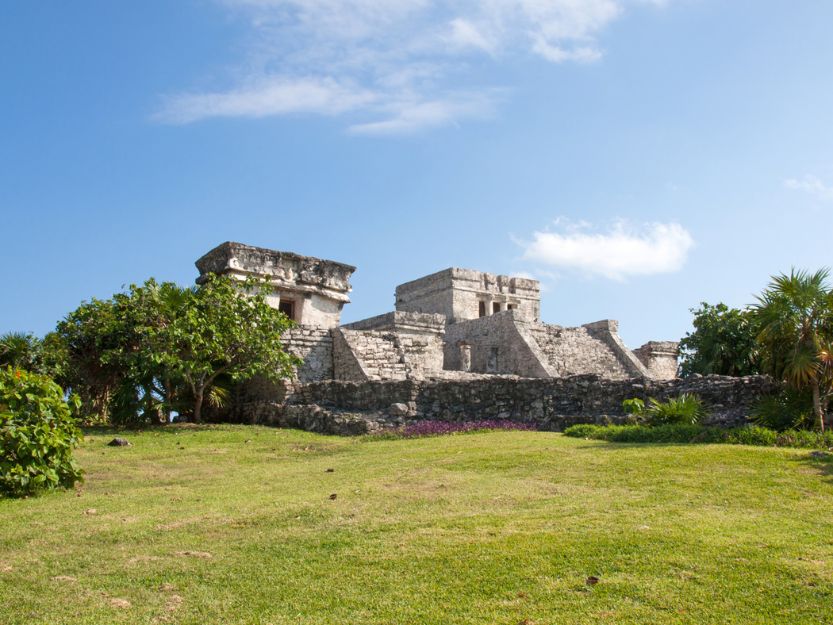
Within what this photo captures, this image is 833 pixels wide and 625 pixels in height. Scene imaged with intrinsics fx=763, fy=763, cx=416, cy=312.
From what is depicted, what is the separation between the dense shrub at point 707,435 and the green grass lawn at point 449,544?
0.70 metres

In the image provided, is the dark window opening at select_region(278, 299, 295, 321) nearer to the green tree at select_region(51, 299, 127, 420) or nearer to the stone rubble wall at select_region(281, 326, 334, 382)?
the stone rubble wall at select_region(281, 326, 334, 382)

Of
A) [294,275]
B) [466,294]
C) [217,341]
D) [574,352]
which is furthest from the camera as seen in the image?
[466,294]

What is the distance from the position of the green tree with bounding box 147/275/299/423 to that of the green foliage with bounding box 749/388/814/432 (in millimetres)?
9159

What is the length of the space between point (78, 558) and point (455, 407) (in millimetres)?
9512

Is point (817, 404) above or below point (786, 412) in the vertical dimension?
above

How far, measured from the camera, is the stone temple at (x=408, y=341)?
18672 mm

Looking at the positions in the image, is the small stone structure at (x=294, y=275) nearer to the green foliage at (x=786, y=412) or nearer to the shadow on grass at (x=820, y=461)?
the green foliage at (x=786, y=412)

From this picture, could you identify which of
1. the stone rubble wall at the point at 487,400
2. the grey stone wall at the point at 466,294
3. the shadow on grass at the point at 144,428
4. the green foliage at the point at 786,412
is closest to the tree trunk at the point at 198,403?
the shadow on grass at the point at 144,428

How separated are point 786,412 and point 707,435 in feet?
5.53

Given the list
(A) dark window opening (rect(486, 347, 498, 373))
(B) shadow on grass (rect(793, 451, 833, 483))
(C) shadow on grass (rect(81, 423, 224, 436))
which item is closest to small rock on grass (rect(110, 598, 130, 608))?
(B) shadow on grass (rect(793, 451, 833, 483))

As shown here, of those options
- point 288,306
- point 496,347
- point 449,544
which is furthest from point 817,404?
Answer: point 288,306

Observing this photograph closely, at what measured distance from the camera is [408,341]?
19656 millimetres

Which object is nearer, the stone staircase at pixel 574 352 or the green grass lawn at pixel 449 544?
the green grass lawn at pixel 449 544

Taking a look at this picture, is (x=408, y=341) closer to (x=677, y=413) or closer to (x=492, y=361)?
(x=492, y=361)
